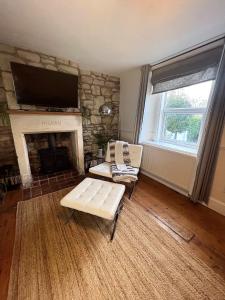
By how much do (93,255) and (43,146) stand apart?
2.34 m

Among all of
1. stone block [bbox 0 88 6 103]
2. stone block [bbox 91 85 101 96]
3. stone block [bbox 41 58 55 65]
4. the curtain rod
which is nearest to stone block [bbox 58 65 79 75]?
stone block [bbox 41 58 55 65]

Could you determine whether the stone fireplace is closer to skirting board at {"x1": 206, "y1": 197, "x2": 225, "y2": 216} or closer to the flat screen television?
the flat screen television

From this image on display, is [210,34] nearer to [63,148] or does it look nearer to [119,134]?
[119,134]

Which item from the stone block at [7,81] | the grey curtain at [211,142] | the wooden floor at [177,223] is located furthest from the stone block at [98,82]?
the wooden floor at [177,223]

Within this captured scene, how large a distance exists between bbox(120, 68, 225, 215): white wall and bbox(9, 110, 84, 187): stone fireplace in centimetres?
121

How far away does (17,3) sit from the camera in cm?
127

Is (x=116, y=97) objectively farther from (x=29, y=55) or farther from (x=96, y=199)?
(x=96, y=199)

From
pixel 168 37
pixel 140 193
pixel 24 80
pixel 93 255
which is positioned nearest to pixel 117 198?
Answer: pixel 93 255

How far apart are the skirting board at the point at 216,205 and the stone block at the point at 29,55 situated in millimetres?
3609

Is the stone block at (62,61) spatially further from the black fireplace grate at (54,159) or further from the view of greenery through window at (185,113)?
the view of greenery through window at (185,113)

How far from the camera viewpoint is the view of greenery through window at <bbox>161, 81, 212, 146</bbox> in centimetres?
215

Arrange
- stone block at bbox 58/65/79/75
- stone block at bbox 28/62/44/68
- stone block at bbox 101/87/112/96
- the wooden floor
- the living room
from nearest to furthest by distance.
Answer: the living room, the wooden floor, stone block at bbox 28/62/44/68, stone block at bbox 58/65/79/75, stone block at bbox 101/87/112/96

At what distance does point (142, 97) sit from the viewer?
2.74 meters

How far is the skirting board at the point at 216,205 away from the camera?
1861 millimetres
